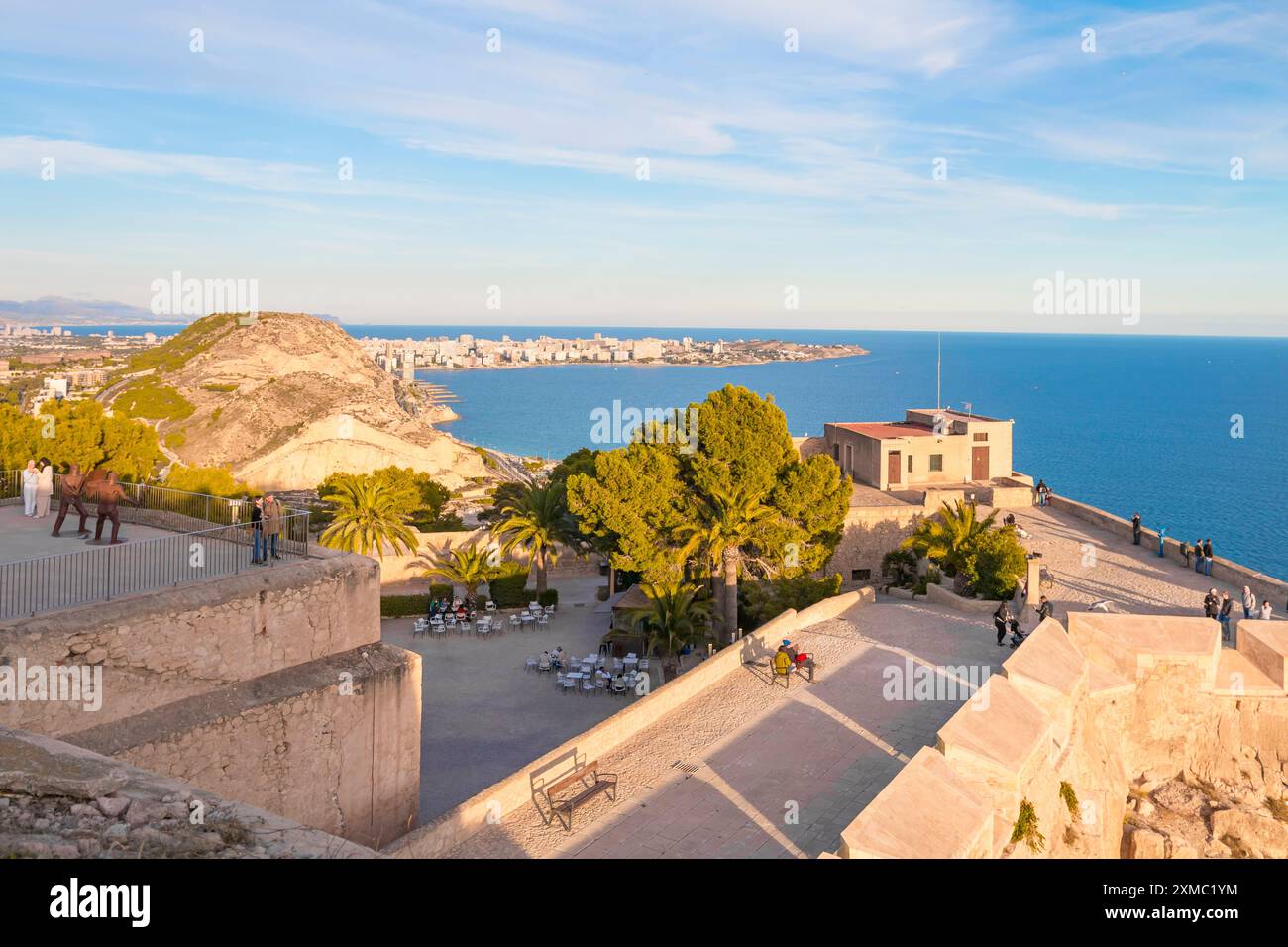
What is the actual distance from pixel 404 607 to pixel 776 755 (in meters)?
17.0

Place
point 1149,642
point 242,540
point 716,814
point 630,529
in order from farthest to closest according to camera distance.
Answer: point 630,529 → point 1149,642 → point 242,540 → point 716,814

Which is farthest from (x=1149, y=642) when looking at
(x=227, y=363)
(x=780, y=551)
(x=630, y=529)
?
(x=227, y=363)

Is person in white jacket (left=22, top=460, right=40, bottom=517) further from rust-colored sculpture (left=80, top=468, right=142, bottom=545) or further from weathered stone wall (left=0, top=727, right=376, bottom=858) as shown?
weathered stone wall (left=0, top=727, right=376, bottom=858)

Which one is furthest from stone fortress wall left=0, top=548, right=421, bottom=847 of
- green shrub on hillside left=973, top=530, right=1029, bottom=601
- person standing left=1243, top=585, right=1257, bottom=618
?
person standing left=1243, top=585, right=1257, bottom=618

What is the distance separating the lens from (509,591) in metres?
29.0

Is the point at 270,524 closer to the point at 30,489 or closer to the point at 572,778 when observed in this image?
the point at 572,778

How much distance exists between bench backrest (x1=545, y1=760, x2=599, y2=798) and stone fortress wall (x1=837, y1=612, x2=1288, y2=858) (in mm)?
4593

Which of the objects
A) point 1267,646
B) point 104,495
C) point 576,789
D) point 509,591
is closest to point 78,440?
point 509,591

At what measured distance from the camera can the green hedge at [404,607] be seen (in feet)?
90.2

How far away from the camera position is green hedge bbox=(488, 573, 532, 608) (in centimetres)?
2873
